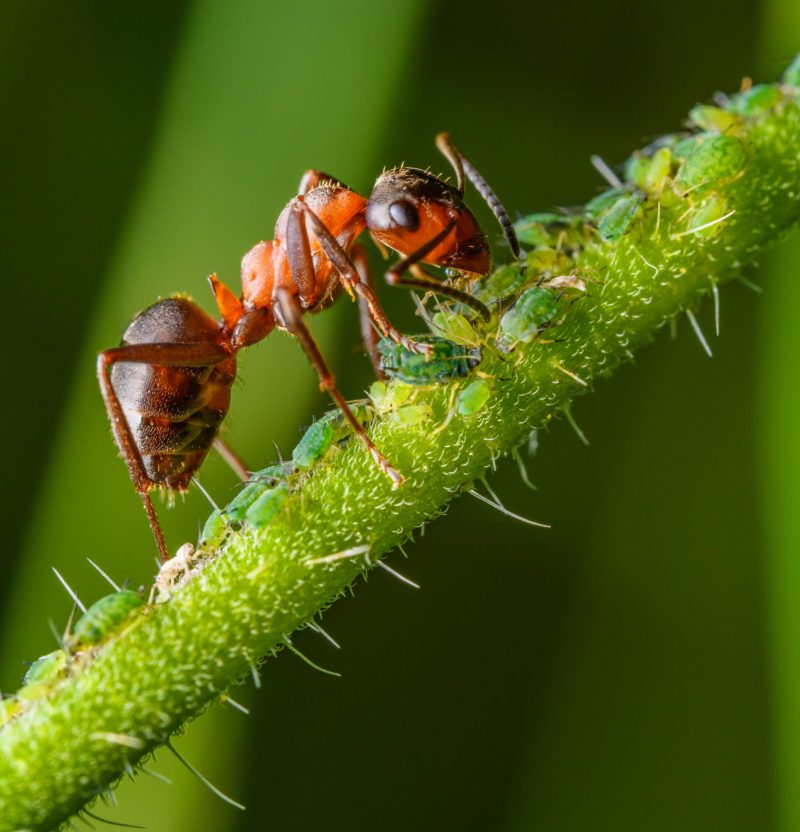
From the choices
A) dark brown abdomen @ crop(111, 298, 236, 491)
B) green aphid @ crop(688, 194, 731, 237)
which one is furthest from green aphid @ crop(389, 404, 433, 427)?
dark brown abdomen @ crop(111, 298, 236, 491)

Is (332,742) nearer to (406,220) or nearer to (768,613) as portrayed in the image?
(768,613)

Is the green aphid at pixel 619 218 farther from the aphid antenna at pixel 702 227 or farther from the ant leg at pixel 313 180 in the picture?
the ant leg at pixel 313 180

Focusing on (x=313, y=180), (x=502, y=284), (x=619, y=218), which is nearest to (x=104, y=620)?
(x=502, y=284)

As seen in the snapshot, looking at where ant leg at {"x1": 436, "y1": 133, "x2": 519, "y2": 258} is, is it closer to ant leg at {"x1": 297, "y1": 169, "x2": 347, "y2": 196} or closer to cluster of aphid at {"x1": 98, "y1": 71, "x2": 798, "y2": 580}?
cluster of aphid at {"x1": 98, "y1": 71, "x2": 798, "y2": 580}

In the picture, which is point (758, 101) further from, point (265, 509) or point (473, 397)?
point (265, 509)

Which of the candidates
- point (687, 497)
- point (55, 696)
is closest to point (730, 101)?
point (55, 696)

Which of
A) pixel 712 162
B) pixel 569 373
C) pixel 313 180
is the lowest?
pixel 569 373
